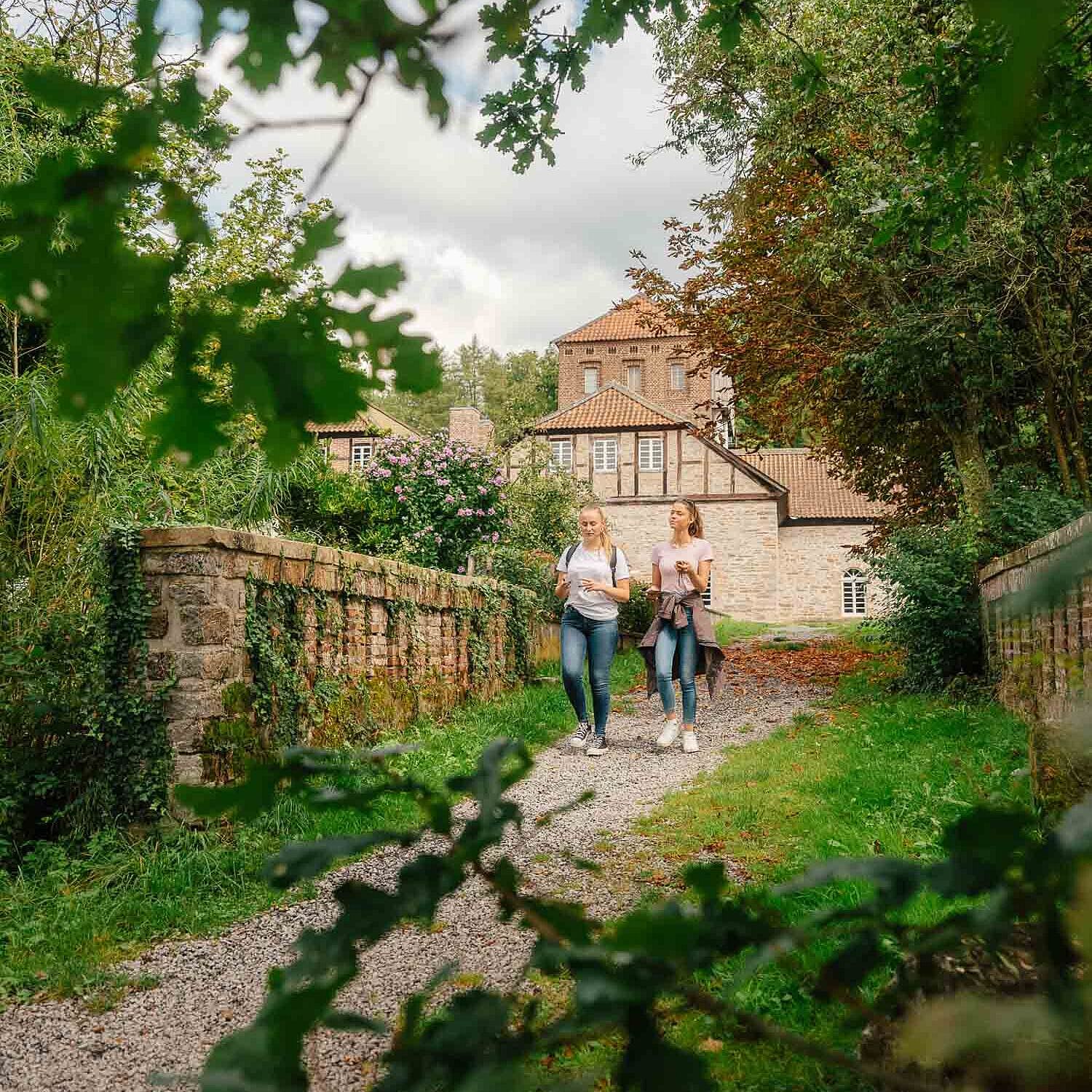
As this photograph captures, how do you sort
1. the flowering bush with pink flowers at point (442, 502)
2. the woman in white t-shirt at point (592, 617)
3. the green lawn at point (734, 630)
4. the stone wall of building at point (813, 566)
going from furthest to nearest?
the stone wall of building at point (813, 566)
the green lawn at point (734, 630)
the flowering bush with pink flowers at point (442, 502)
the woman in white t-shirt at point (592, 617)

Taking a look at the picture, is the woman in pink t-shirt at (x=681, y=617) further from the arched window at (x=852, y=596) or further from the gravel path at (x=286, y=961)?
the arched window at (x=852, y=596)

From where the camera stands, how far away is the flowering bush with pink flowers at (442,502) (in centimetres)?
1440

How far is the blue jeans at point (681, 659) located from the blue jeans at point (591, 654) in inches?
15.3

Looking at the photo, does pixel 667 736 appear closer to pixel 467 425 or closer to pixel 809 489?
pixel 467 425

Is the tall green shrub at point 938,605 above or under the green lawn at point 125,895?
above

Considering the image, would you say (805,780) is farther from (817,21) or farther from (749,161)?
(749,161)

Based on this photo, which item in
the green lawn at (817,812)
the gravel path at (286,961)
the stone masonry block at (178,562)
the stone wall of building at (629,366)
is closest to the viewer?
the green lawn at (817,812)

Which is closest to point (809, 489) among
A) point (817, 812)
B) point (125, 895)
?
point (817, 812)

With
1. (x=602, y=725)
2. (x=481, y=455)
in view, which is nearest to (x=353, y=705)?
(x=602, y=725)

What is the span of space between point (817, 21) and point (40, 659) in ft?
31.8

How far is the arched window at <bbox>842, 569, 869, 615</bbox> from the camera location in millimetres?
30875

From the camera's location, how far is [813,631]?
71.0 feet

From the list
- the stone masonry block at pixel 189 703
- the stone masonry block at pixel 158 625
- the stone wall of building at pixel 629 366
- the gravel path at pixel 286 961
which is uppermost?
the stone wall of building at pixel 629 366

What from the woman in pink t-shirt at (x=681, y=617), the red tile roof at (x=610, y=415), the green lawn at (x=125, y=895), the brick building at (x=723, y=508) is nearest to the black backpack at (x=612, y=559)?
the woman in pink t-shirt at (x=681, y=617)
